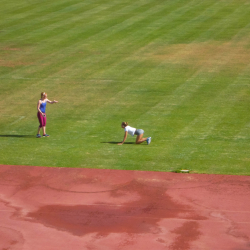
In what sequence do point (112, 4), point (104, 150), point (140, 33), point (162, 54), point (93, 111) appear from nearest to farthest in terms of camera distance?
point (104, 150), point (93, 111), point (162, 54), point (140, 33), point (112, 4)

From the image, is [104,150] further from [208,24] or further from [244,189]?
[208,24]

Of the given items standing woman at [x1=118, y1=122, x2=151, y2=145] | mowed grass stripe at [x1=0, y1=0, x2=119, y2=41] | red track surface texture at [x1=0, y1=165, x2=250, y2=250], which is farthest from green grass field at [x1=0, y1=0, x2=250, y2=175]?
red track surface texture at [x1=0, y1=165, x2=250, y2=250]

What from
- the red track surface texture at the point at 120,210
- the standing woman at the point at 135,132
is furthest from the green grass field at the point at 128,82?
the red track surface texture at the point at 120,210

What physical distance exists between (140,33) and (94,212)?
27.0 m

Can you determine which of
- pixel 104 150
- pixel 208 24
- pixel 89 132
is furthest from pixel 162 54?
pixel 104 150

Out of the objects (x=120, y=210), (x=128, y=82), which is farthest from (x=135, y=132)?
(x=128, y=82)

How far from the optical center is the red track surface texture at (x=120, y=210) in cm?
1138

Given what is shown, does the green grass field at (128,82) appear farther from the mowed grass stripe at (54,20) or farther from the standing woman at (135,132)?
the standing woman at (135,132)

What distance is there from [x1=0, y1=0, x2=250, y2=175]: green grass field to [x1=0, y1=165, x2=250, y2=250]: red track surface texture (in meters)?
1.03

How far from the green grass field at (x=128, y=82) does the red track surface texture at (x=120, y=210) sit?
1.03 m

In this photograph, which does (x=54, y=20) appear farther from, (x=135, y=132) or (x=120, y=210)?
(x=120, y=210)

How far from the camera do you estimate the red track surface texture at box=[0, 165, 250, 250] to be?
11383mm

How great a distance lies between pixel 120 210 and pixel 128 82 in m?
15.8

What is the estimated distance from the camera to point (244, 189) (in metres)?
14.1
